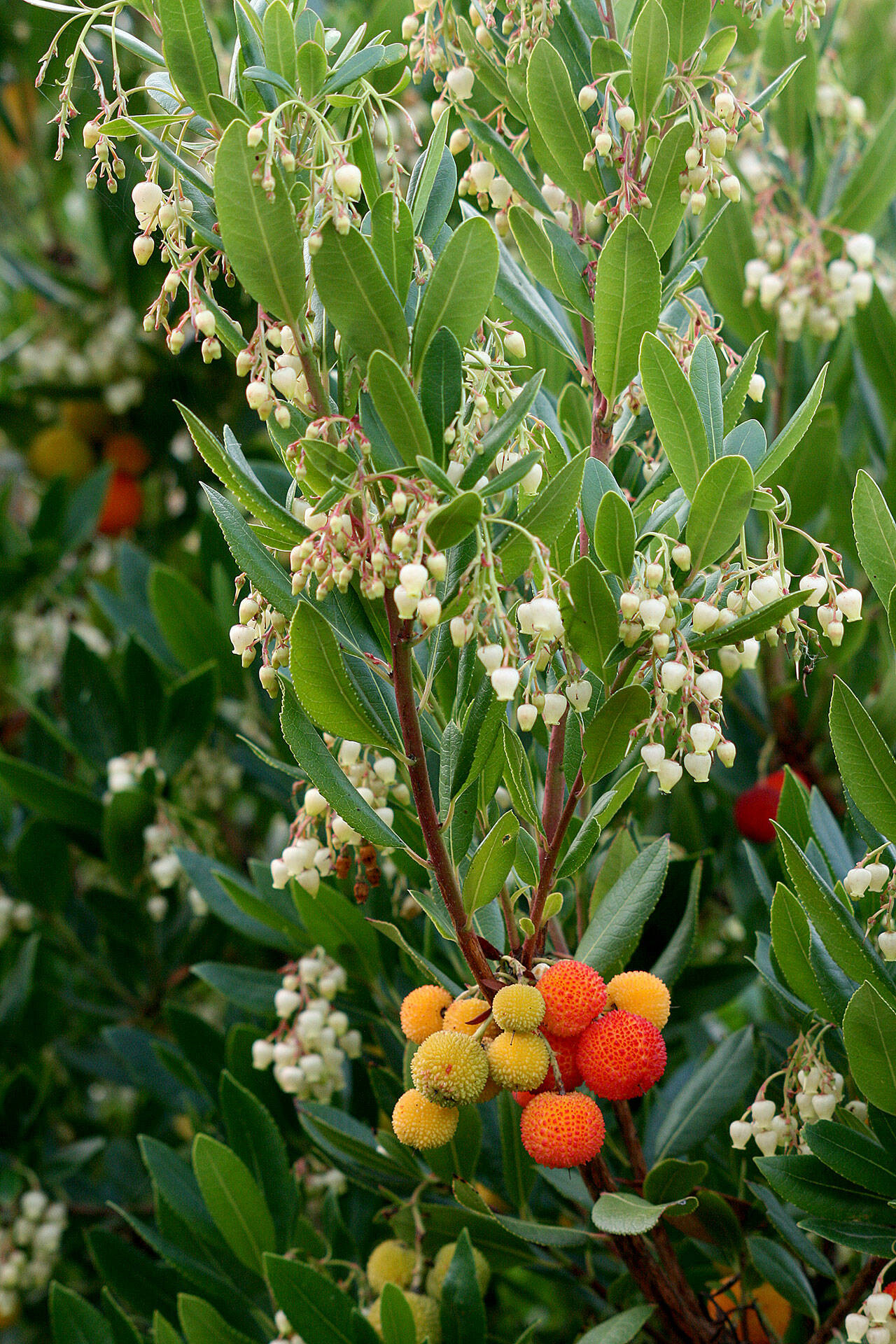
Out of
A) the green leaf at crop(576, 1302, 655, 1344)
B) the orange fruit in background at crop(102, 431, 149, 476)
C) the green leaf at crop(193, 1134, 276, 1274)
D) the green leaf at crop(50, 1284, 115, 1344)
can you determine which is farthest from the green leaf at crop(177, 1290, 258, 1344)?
the orange fruit in background at crop(102, 431, 149, 476)

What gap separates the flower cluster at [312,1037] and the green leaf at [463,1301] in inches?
14.2

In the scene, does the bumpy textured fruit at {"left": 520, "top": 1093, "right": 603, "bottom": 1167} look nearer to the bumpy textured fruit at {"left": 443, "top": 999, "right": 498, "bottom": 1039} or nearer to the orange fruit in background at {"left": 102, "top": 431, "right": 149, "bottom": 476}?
the bumpy textured fruit at {"left": 443, "top": 999, "right": 498, "bottom": 1039}

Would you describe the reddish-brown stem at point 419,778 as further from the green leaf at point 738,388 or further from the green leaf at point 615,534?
the green leaf at point 738,388

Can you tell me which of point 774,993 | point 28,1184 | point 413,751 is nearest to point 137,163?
point 413,751

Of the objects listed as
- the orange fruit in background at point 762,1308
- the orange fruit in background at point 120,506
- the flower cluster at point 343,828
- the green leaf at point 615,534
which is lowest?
the orange fruit in background at point 762,1308

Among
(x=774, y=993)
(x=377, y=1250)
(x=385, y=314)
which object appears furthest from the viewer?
(x=377, y=1250)

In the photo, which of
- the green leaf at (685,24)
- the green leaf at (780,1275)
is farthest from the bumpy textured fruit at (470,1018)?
the green leaf at (685,24)

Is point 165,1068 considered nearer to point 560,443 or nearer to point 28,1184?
point 28,1184

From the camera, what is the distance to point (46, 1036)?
81.4 inches

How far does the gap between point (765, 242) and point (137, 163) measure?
3.46 ft

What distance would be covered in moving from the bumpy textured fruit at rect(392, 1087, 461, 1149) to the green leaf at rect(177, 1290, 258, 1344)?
48 cm

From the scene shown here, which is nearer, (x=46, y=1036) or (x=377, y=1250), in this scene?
(x=377, y=1250)

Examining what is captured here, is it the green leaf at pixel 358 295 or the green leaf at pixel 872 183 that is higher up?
the green leaf at pixel 358 295

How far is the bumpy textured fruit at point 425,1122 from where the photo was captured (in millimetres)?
965
